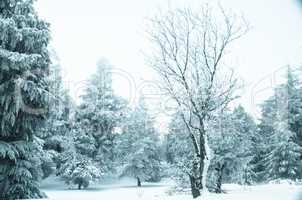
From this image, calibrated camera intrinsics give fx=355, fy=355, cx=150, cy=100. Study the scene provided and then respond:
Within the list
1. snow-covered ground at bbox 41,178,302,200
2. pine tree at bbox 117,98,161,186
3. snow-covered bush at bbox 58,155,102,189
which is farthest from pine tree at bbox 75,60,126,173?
snow-covered ground at bbox 41,178,302,200

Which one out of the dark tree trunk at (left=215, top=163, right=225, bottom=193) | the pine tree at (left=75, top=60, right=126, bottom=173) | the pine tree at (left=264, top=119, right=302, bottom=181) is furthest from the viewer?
the pine tree at (left=75, top=60, right=126, bottom=173)

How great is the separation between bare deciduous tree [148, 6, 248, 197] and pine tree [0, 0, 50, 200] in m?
Answer: 5.02

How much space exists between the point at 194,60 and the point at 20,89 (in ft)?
24.3

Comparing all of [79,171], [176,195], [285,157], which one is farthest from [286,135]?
A: [79,171]

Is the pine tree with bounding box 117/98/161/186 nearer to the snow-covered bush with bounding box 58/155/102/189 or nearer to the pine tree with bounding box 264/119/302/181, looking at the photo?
the snow-covered bush with bounding box 58/155/102/189

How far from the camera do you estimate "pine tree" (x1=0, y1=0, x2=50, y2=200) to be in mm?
12266

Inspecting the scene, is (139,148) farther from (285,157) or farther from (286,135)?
(286,135)

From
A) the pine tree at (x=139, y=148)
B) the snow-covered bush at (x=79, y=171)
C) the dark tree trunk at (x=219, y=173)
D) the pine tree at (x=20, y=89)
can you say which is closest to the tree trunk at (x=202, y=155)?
the pine tree at (x=20, y=89)

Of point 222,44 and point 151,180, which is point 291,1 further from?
point 151,180

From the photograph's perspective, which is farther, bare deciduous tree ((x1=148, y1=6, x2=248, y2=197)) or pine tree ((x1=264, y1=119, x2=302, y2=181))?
pine tree ((x1=264, y1=119, x2=302, y2=181))

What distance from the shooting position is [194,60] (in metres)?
15.7

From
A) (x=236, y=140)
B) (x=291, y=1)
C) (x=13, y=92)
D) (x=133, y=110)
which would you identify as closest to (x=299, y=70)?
(x=236, y=140)

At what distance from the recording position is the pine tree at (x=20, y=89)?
40.2 ft

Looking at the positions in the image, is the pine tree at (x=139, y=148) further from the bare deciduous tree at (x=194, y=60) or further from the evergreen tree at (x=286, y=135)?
the bare deciduous tree at (x=194, y=60)
